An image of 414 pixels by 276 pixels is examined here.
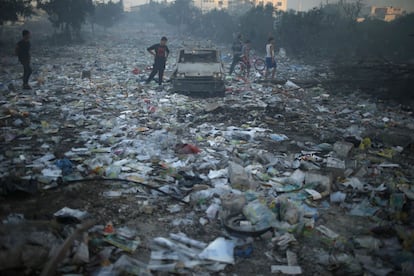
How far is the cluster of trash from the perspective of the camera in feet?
9.89

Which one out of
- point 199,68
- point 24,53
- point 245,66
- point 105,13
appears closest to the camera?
point 24,53

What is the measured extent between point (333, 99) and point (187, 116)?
5041mm

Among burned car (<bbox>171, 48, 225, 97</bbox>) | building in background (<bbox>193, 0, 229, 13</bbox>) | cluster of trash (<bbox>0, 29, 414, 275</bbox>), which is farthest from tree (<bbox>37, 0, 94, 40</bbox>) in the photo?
building in background (<bbox>193, 0, 229, 13</bbox>)

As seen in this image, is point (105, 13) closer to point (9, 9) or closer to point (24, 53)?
point (9, 9)

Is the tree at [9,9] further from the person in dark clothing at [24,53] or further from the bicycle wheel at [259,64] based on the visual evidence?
the bicycle wheel at [259,64]

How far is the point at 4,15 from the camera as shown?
17.9m

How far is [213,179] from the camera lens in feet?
15.2

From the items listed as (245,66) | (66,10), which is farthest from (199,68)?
(66,10)

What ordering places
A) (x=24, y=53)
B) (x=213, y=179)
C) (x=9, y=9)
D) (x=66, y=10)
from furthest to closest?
(x=66, y=10), (x=9, y=9), (x=24, y=53), (x=213, y=179)

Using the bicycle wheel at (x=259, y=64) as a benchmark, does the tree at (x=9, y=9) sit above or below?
above

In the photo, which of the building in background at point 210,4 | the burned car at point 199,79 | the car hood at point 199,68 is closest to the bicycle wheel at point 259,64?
the burned car at point 199,79

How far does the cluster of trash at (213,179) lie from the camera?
301 cm

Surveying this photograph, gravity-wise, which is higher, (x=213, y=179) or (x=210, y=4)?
(x=210, y=4)

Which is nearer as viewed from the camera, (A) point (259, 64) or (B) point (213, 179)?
(B) point (213, 179)
